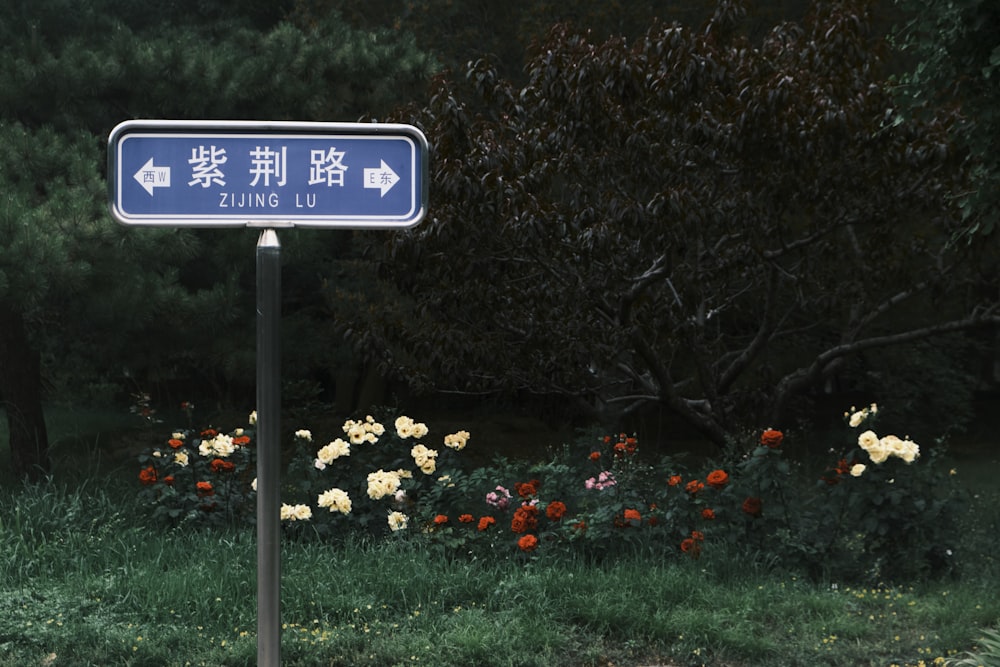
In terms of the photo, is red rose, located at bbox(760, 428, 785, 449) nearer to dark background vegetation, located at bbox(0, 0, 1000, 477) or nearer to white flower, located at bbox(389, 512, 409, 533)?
dark background vegetation, located at bbox(0, 0, 1000, 477)

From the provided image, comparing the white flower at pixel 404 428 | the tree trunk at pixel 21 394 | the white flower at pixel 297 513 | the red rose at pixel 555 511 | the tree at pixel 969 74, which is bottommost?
the tree trunk at pixel 21 394

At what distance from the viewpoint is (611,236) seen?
6633 mm

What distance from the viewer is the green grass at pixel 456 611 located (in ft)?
13.9

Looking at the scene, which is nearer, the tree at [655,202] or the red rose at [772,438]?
the red rose at [772,438]

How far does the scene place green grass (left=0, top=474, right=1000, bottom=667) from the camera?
4.23 meters

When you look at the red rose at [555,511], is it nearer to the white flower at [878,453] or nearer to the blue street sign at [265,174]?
the white flower at [878,453]

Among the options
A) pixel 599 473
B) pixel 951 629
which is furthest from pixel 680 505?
pixel 951 629

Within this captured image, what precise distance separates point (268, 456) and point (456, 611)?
205 cm

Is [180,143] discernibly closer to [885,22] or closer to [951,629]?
[951,629]

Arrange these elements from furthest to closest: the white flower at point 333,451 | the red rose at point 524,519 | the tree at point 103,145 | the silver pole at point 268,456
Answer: the tree at point 103,145 → the white flower at point 333,451 → the red rose at point 524,519 → the silver pole at point 268,456

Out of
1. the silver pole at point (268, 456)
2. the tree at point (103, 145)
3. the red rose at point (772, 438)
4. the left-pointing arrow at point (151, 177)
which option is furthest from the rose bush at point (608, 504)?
the left-pointing arrow at point (151, 177)

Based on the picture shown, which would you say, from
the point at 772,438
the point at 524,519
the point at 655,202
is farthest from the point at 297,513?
the point at 655,202

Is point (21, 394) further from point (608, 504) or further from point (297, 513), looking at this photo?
point (608, 504)

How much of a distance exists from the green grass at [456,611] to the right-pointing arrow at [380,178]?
2045 millimetres
